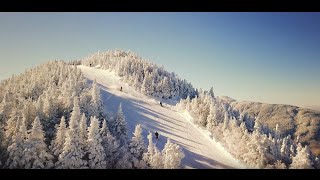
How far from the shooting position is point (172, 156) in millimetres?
15930

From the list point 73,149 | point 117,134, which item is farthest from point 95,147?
point 117,134

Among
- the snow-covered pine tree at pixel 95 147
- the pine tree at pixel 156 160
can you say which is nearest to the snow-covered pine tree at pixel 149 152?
the pine tree at pixel 156 160

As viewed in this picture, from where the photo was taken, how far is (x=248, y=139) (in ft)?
68.4

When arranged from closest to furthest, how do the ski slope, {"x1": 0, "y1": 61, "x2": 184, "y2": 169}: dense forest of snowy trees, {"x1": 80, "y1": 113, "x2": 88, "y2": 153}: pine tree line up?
{"x1": 0, "y1": 61, "x2": 184, "y2": 169}: dense forest of snowy trees < the ski slope < {"x1": 80, "y1": 113, "x2": 88, "y2": 153}: pine tree

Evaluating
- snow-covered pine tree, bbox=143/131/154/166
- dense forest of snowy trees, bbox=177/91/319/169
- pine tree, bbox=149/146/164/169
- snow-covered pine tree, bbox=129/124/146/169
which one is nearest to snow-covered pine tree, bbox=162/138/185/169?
pine tree, bbox=149/146/164/169

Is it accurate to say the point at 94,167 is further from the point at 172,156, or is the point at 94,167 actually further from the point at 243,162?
the point at 243,162

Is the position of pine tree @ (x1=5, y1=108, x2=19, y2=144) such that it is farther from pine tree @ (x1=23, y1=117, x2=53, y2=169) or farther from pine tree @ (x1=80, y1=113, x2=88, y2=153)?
pine tree @ (x1=80, y1=113, x2=88, y2=153)

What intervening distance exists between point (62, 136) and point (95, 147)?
62.6 inches

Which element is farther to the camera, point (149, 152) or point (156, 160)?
point (149, 152)

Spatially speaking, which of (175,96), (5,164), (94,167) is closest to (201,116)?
(175,96)

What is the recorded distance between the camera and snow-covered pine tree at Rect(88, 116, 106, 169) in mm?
15282

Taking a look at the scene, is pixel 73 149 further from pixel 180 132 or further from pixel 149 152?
pixel 180 132

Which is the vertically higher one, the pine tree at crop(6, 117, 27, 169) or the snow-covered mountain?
the snow-covered mountain

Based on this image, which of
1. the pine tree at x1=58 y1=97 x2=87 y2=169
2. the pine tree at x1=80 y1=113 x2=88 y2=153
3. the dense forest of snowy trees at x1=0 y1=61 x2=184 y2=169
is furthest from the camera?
the pine tree at x1=80 y1=113 x2=88 y2=153
